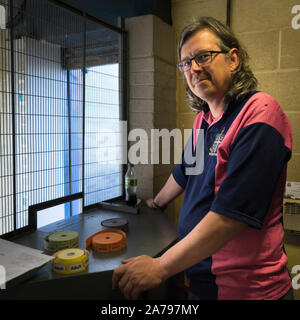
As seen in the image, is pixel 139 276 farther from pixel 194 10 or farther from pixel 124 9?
pixel 194 10

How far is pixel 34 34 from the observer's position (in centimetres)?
139

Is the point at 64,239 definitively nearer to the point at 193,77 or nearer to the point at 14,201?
the point at 14,201

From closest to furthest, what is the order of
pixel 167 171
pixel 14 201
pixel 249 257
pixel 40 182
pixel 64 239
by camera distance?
pixel 249 257
pixel 64 239
pixel 14 201
pixel 40 182
pixel 167 171

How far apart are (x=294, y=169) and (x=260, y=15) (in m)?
1.01

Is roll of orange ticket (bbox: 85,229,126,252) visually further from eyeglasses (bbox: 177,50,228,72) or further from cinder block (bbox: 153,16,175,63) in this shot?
cinder block (bbox: 153,16,175,63)

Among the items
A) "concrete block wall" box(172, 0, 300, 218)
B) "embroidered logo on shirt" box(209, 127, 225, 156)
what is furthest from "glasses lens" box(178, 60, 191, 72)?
"concrete block wall" box(172, 0, 300, 218)

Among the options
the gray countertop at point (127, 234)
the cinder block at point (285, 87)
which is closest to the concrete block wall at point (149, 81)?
the gray countertop at point (127, 234)

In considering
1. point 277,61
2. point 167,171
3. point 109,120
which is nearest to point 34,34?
point 109,120

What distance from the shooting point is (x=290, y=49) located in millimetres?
1771

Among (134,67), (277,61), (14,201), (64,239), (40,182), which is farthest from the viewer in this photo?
(134,67)

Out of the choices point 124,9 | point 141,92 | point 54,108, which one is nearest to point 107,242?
point 54,108

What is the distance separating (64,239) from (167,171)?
3.72 feet

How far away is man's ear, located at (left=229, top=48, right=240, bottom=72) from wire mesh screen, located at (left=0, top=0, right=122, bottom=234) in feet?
2.96

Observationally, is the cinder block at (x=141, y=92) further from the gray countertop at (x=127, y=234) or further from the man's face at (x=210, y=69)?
the man's face at (x=210, y=69)
